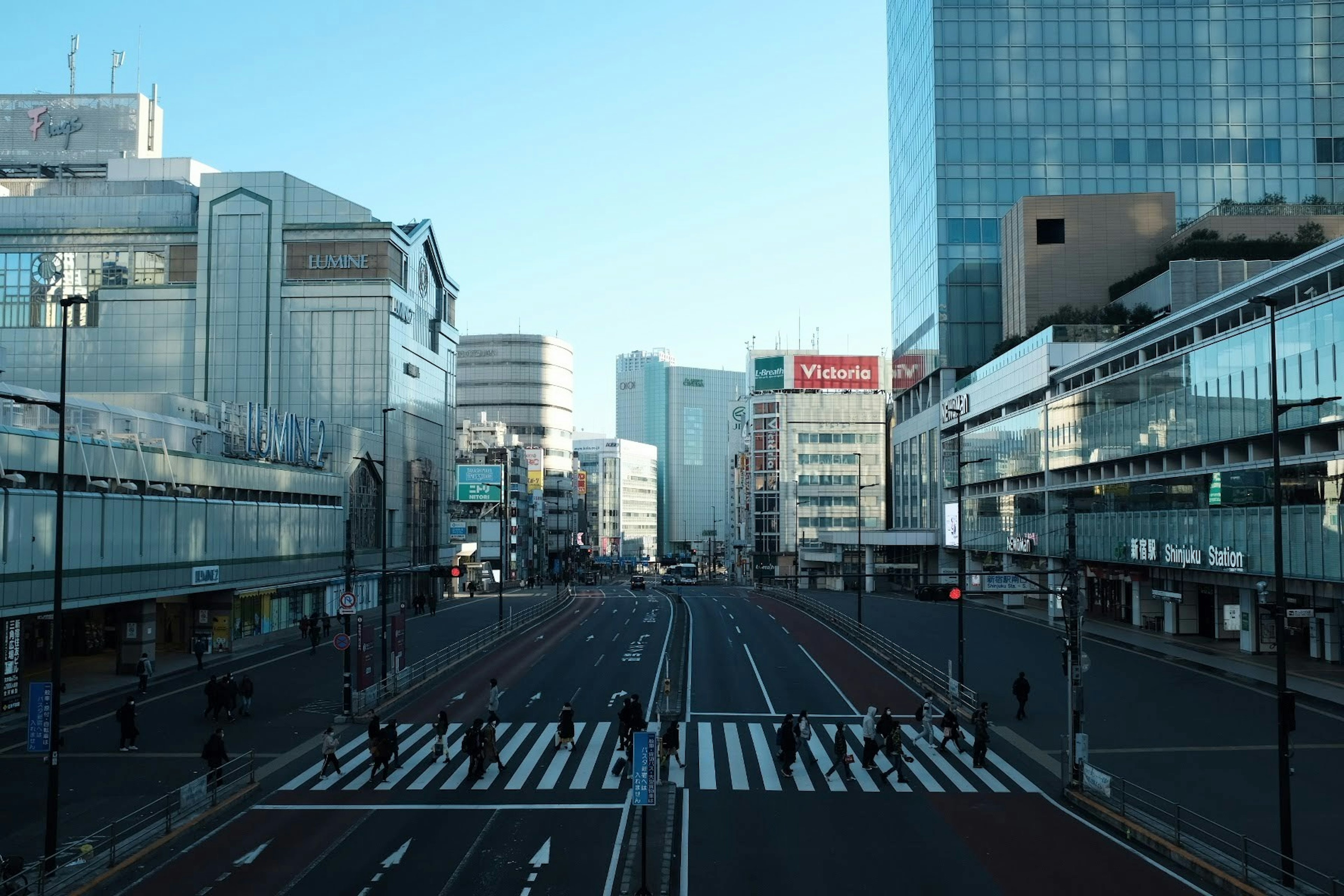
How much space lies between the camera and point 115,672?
46.1 m

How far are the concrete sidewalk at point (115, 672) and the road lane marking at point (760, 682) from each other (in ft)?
69.7

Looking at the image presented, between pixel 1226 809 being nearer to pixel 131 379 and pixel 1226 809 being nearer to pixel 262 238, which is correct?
pixel 262 238

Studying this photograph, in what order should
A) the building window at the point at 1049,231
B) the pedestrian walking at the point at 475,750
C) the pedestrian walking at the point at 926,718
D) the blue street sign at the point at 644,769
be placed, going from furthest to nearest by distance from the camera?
the building window at the point at 1049,231 → the pedestrian walking at the point at 926,718 → the pedestrian walking at the point at 475,750 → the blue street sign at the point at 644,769

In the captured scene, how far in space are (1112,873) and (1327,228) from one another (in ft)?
264

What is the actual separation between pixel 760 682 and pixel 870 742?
16326mm

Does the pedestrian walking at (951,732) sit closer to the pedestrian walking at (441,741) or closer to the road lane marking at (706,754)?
the road lane marking at (706,754)

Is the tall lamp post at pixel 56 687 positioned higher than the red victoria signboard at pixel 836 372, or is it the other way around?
the red victoria signboard at pixel 836 372

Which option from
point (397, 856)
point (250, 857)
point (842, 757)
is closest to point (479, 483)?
point (842, 757)

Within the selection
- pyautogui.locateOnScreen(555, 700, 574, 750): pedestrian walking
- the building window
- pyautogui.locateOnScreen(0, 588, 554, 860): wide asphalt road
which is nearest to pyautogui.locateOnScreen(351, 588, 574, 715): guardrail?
pyautogui.locateOnScreen(0, 588, 554, 860): wide asphalt road

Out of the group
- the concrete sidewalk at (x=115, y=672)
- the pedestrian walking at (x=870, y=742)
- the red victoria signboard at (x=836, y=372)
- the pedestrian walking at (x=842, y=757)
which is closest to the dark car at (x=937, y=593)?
the pedestrian walking at (x=870, y=742)

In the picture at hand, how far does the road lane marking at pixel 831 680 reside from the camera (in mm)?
37531

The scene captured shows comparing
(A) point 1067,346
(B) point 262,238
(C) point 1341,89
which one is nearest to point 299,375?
(B) point 262,238

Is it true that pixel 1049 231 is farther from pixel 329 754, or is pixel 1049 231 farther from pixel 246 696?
pixel 329 754

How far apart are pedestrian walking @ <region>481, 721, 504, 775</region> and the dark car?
41.7ft
